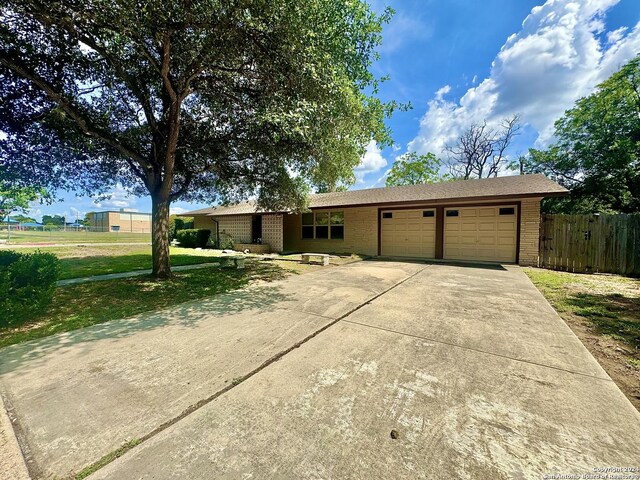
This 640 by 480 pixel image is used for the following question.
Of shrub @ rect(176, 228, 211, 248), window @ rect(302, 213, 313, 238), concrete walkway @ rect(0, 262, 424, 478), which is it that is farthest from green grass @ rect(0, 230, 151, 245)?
concrete walkway @ rect(0, 262, 424, 478)

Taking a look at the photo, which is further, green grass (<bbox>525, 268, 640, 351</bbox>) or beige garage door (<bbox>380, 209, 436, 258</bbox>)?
beige garage door (<bbox>380, 209, 436, 258</bbox>)

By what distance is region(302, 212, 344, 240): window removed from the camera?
587 inches

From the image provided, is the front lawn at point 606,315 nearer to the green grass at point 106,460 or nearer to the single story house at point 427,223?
the single story house at point 427,223

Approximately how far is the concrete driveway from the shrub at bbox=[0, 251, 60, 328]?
102cm

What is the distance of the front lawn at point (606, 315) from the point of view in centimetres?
283

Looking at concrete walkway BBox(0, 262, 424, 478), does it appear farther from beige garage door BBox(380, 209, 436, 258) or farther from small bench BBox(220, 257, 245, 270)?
beige garage door BBox(380, 209, 436, 258)

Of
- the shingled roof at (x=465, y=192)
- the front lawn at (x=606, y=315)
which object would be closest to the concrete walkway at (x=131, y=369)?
the front lawn at (x=606, y=315)

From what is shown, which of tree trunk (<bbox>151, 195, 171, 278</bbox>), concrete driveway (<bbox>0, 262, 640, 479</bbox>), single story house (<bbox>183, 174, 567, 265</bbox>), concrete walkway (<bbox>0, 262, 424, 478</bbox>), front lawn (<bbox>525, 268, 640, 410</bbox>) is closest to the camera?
concrete driveway (<bbox>0, 262, 640, 479</bbox>)

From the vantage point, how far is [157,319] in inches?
167

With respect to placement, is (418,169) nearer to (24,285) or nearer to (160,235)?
(160,235)

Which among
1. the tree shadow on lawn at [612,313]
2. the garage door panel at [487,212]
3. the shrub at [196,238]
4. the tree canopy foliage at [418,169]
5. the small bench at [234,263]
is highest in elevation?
the tree canopy foliage at [418,169]

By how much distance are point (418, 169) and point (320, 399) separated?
32.6m

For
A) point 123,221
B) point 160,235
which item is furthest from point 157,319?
point 123,221

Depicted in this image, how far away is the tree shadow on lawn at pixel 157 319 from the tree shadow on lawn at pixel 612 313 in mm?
5119
